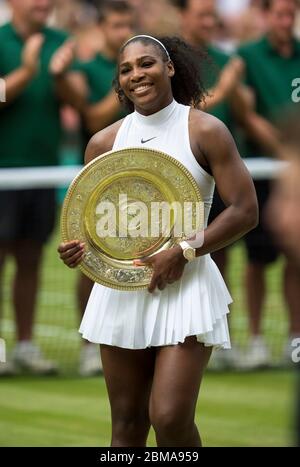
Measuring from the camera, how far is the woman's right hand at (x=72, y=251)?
5.23 metres

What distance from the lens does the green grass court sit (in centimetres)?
725

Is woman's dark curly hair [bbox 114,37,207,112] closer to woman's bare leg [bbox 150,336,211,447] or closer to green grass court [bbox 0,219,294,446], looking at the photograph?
woman's bare leg [bbox 150,336,211,447]

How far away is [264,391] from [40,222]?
188cm

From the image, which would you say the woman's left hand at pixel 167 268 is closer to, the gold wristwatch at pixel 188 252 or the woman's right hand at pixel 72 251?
the gold wristwatch at pixel 188 252

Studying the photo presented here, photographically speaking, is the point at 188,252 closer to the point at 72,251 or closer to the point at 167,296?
the point at 167,296

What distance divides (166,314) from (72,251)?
0.44 meters

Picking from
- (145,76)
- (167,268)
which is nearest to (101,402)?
(167,268)

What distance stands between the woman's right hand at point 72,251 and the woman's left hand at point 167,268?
30 centimetres

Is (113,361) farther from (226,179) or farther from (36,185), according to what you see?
(36,185)

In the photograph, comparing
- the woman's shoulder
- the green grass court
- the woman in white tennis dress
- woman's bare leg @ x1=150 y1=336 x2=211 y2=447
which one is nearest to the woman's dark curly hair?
the woman in white tennis dress

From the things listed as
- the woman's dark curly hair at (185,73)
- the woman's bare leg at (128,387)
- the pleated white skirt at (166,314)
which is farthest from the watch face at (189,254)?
the woman's dark curly hair at (185,73)

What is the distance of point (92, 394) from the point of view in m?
8.45

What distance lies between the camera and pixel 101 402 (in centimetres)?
822
